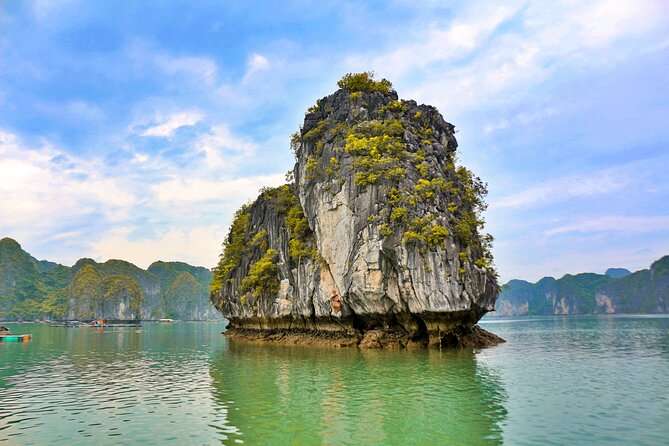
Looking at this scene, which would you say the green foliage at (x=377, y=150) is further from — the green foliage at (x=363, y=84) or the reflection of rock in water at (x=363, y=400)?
the reflection of rock in water at (x=363, y=400)

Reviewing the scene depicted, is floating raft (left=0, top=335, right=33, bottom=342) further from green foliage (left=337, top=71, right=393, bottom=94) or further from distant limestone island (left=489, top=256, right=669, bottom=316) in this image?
distant limestone island (left=489, top=256, right=669, bottom=316)

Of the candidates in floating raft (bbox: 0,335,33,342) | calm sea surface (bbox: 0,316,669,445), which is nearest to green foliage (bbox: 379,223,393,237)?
calm sea surface (bbox: 0,316,669,445)

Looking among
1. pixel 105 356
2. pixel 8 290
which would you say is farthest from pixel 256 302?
pixel 8 290

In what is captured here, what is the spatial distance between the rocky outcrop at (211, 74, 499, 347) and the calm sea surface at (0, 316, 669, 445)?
209 inches

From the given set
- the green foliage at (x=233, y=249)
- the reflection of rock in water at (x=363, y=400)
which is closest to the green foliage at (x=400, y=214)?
the reflection of rock in water at (x=363, y=400)

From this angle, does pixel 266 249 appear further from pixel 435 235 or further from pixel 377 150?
pixel 435 235

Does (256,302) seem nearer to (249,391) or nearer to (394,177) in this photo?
(394,177)

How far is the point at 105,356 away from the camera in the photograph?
96.8ft

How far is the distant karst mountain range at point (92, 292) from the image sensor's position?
12294cm

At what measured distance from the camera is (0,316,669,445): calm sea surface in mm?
10258

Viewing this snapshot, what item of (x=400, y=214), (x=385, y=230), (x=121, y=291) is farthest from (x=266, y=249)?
(x=121, y=291)

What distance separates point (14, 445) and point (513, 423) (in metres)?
11.5

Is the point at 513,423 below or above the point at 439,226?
below

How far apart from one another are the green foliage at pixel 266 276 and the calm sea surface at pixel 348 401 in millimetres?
14453
